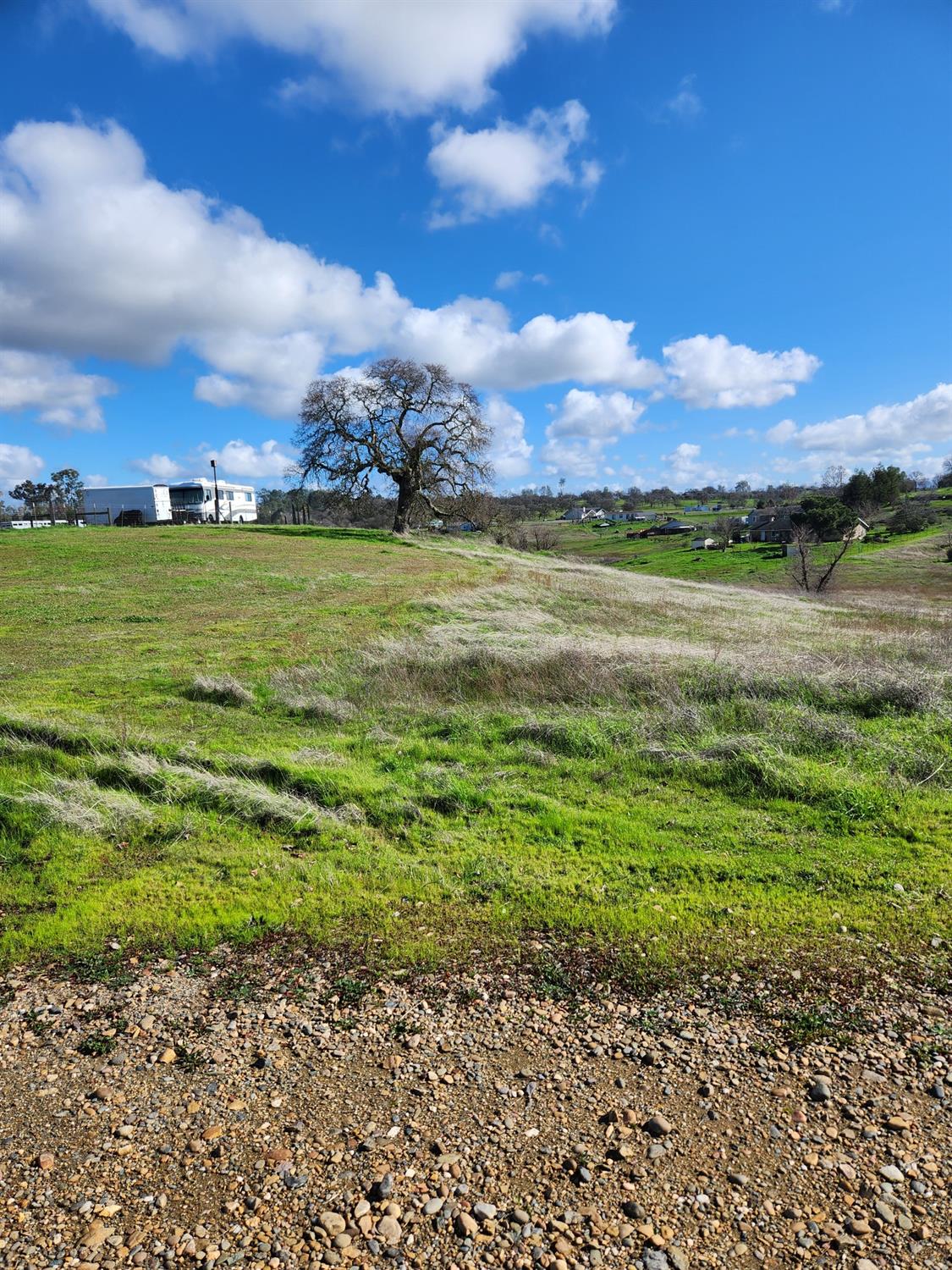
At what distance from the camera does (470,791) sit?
786 centimetres

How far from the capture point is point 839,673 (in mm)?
11305

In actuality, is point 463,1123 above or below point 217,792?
below

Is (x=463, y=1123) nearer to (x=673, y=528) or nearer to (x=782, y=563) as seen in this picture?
(x=782, y=563)

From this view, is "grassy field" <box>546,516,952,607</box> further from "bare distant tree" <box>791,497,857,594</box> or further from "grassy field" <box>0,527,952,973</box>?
"grassy field" <box>0,527,952,973</box>

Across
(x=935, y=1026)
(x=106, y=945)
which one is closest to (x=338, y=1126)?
(x=106, y=945)

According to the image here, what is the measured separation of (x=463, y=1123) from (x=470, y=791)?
14.3 feet

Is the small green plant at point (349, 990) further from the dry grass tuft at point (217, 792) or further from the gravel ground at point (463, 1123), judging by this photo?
the dry grass tuft at point (217, 792)

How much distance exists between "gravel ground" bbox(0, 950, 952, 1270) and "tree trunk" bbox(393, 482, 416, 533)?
44081 mm

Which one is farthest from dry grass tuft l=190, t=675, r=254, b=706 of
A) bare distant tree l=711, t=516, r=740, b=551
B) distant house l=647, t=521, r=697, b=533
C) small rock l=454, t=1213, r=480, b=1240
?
distant house l=647, t=521, r=697, b=533

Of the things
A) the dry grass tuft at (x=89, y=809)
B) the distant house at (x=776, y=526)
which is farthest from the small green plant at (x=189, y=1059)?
the distant house at (x=776, y=526)

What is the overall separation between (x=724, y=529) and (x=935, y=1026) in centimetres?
9900

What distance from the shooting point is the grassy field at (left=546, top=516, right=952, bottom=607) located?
55.0m

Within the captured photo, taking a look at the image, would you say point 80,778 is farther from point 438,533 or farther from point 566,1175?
point 438,533

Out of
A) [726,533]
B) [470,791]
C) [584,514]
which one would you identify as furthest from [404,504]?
[584,514]
